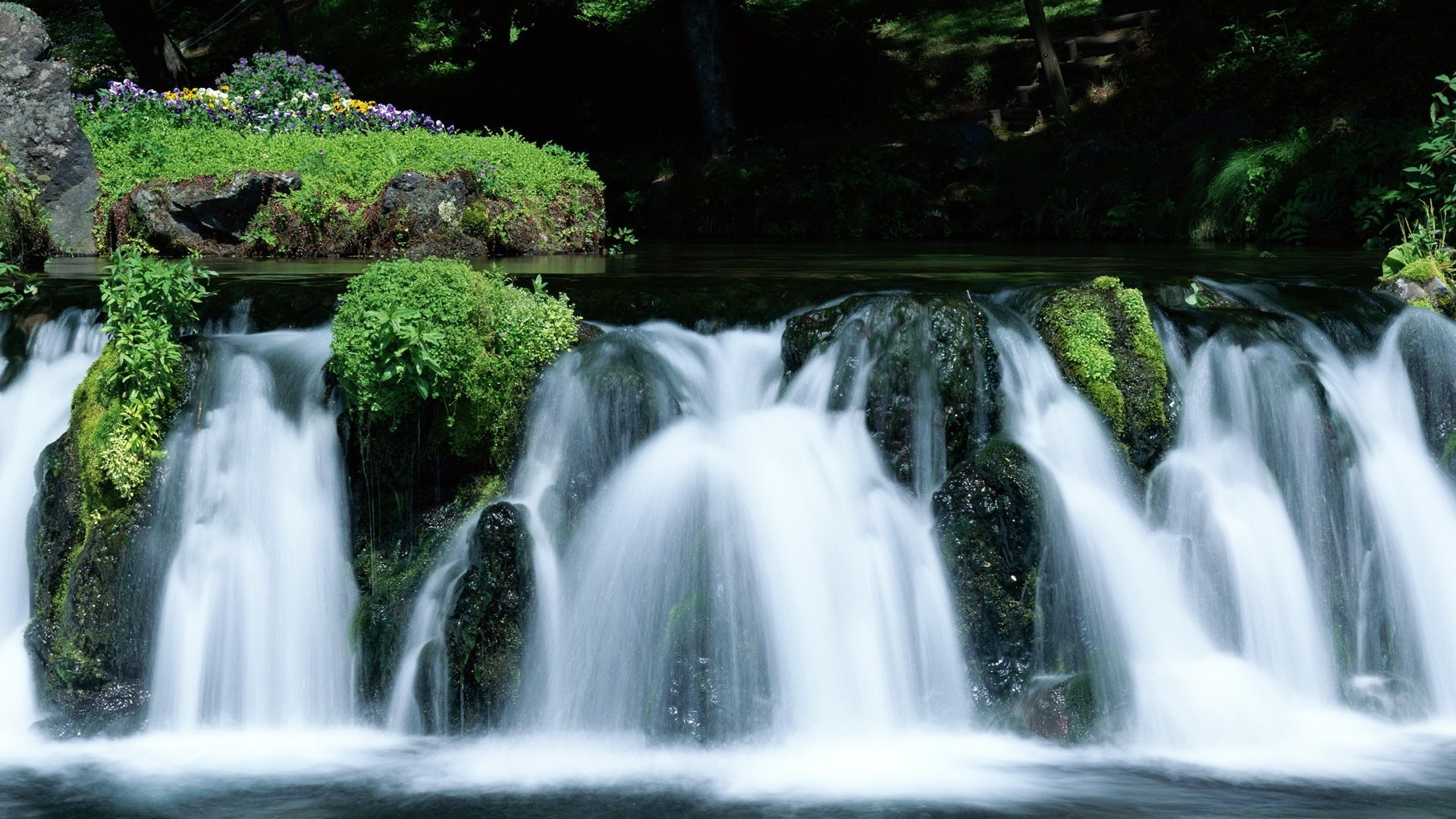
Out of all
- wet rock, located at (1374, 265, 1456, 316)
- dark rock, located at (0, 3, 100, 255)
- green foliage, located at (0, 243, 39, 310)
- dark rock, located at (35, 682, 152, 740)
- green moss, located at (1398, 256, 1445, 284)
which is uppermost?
dark rock, located at (0, 3, 100, 255)

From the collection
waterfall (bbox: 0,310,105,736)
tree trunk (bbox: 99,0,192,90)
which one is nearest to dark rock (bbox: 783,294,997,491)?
waterfall (bbox: 0,310,105,736)

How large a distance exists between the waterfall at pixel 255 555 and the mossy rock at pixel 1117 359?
3.76 m

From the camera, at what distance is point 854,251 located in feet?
47.1

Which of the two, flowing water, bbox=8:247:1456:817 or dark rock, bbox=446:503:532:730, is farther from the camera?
dark rock, bbox=446:503:532:730

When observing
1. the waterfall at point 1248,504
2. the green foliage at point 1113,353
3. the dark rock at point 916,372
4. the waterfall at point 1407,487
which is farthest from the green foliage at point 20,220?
the waterfall at point 1407,487

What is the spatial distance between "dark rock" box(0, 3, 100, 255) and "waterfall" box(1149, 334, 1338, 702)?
9.55 metres

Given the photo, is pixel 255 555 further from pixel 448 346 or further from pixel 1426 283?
pixel 1426 283

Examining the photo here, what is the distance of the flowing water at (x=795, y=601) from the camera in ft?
19.5

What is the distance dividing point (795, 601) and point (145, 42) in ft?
59.7

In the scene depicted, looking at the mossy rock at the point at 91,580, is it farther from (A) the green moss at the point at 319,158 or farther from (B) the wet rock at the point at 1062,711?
(A) the green moss at the point at 319,158

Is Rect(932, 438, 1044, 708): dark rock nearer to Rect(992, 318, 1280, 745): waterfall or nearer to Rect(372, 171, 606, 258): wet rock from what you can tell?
Rect(992, 318, 1280, 745): waterfall

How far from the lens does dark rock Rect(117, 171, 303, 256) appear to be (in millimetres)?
12266

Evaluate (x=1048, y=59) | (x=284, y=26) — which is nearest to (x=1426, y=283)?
(x=1048, y=59)

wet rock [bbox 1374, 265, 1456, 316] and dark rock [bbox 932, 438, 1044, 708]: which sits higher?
wet rock [bbox 1374, 265, 1456, 316]
